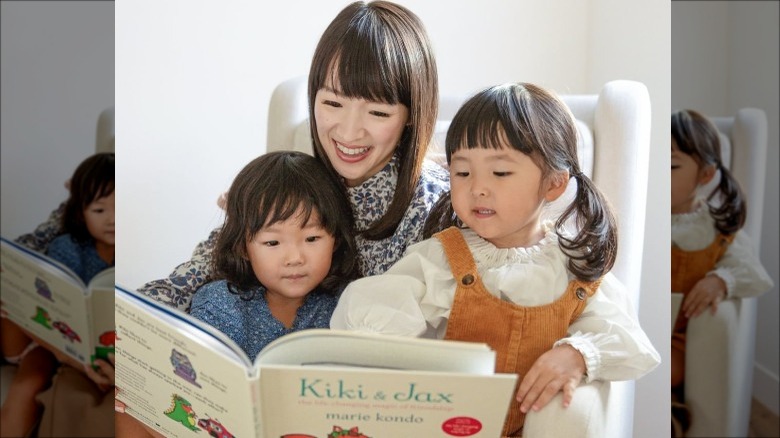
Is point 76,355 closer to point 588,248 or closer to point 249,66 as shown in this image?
point 249,66

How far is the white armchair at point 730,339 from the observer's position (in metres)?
2.01

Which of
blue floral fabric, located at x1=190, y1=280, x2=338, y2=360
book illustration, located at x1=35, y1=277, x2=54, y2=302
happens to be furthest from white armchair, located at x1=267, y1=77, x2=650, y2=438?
book illustration, located at x1=35, y1=277, x2=54, y2=302

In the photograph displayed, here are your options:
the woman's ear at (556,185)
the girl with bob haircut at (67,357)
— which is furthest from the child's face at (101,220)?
the woman's ear at (556,185)

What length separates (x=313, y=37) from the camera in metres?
1.28

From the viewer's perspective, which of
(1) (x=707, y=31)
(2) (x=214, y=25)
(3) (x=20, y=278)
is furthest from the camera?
(1) (x=707, y=31)

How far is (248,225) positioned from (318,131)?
0.17 meters

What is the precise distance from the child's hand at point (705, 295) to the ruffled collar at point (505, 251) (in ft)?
2.87

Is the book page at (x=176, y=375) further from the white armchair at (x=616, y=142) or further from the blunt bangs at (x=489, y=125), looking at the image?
the blunt bangs at (x=489, y=125)

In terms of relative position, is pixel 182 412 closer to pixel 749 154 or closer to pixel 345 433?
pixel 345 433

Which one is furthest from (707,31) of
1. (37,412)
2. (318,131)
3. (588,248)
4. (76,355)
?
(37,412)

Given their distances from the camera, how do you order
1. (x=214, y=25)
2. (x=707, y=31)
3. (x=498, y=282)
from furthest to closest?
(x=707, y=31)
(x=214, y=25)
(x=498, y=282)

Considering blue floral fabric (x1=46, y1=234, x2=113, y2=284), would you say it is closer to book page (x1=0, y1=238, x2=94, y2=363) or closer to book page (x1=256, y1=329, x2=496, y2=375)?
book page (x1=0, y1=238, x2=94, y2=363)

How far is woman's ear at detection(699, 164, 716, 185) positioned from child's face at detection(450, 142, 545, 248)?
3.02 ft

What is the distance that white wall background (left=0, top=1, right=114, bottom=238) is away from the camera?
1962 mm
